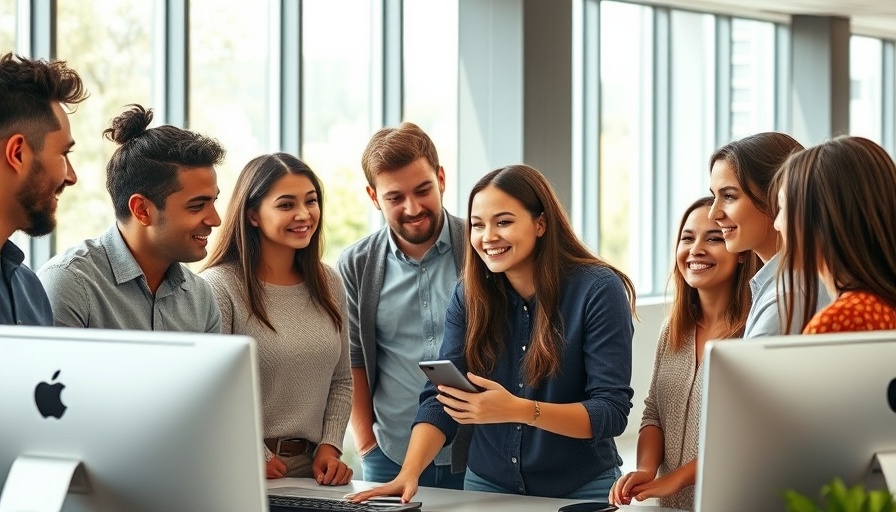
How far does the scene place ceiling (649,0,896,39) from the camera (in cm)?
897

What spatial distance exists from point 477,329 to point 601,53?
6060 mm

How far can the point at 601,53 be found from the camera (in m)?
8.63

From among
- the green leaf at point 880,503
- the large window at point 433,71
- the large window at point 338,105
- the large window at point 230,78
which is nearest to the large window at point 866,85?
the large window at point 433,71

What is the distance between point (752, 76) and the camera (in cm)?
998

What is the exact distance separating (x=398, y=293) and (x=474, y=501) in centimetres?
104

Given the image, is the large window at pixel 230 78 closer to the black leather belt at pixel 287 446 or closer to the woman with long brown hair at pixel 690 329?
the black leather belt at pixel 287 446

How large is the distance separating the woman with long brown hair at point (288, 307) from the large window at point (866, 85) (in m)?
9.18

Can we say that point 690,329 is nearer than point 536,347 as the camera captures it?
No

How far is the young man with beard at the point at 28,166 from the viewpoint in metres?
2.51

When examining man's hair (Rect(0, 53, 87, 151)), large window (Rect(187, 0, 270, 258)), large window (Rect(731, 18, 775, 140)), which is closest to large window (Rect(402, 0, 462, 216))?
large window (Rect(187, 0, 270, 258))

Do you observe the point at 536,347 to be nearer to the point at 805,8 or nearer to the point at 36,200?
the point at 36,200

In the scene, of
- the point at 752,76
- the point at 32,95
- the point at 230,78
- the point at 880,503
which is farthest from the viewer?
the point at 752,76

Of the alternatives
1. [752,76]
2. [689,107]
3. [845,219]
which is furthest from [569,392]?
[752,76]

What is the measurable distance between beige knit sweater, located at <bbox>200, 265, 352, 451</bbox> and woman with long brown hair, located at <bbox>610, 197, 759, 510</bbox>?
0.88 metres
